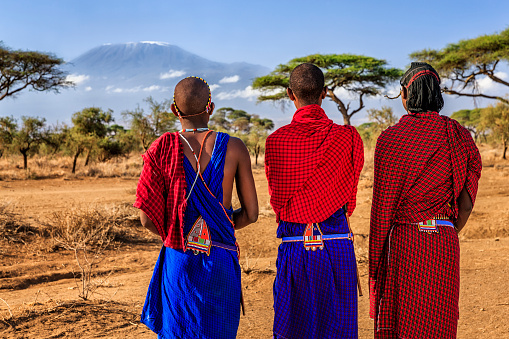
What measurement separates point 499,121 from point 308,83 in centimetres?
2458

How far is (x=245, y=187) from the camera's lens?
2266 millimetres

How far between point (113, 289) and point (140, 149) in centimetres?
2551

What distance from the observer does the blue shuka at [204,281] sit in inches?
84.6

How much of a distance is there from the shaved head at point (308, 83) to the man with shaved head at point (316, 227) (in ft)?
0.48

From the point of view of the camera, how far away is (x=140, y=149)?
29.5 m

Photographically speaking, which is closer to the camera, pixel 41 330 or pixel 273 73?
pixel 41 330

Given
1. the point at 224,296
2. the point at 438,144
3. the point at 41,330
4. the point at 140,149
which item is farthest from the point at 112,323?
the point at 140,149

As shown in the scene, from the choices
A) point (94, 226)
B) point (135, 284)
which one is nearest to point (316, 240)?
point (135, 284)

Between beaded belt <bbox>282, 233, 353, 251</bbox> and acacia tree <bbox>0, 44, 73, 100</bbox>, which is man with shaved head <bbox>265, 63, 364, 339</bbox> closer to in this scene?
beaded belt <bbox>282, 233, 353, 251</bbox>

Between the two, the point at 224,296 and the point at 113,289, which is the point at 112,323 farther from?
the point at 224,296

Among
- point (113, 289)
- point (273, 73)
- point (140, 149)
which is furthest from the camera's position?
point (140, 149)

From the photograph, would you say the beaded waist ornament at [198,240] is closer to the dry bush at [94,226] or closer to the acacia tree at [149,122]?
the dry bush at [94,226]

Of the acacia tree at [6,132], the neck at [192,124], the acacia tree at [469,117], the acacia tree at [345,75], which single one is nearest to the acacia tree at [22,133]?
the acacia tree at [6,132]

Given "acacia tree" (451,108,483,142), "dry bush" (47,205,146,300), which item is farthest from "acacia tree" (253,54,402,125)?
"acacia tree" (451,108,483,142)
